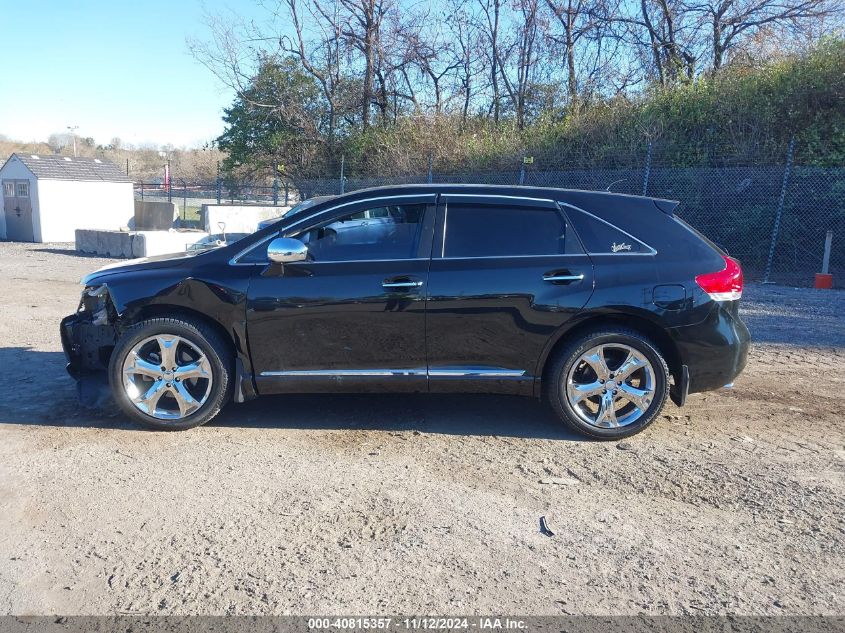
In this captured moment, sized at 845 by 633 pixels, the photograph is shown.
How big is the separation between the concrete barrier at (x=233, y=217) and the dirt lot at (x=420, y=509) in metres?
13.8

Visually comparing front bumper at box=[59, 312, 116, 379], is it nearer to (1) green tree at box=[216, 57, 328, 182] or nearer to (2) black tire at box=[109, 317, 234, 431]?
(2) black tire at box=[109, 317, 234, 431]

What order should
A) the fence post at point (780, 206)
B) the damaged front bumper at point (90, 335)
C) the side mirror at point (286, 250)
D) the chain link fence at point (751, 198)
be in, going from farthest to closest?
the chain link fence at point (751, 198), the fence post at point (780, 206), the damaged front bumper at point (90, 335), the side mirror at point (286, 250)

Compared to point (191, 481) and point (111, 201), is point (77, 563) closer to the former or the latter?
point (191, 481)

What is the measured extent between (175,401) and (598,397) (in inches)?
121

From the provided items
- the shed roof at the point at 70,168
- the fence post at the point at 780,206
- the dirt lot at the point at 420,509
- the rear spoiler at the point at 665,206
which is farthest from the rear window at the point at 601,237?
the shed roof at the point at 70,168

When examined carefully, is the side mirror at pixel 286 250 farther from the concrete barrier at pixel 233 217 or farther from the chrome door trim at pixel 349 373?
the concrete barrier at pixel 233 217

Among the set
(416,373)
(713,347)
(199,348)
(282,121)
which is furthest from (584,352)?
(282,121)

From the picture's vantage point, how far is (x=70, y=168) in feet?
74.6

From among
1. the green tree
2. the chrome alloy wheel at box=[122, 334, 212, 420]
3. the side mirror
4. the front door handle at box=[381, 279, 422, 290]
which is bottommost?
the chrome alloy wheel at box=[122, 334, 212, 420]

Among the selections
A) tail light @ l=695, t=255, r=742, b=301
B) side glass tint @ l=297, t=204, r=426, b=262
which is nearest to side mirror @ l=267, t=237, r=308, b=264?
side glass tint @ l=297, t=204, r=426, b=262

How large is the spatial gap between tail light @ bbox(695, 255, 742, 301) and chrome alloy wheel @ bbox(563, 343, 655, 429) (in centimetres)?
67

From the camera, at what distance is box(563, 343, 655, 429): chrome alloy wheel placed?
471 centimetres

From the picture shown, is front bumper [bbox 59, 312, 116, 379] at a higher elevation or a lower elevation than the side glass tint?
lower

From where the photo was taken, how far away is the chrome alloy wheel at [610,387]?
471cm
